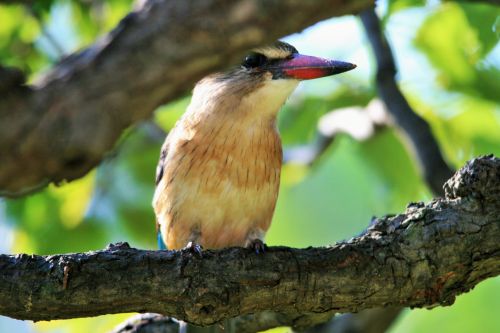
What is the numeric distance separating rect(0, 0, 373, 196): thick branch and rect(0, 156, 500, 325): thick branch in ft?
4.75

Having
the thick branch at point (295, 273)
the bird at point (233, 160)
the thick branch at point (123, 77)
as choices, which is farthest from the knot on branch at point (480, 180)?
the thick branch at point (123, 77)

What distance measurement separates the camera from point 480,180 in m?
3.32

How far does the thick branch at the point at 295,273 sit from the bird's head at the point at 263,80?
53.7 inches

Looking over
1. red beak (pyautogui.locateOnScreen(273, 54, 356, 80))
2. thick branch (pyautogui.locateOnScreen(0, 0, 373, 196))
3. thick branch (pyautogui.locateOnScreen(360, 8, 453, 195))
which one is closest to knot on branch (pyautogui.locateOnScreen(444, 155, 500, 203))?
red beak (pyautogui.locateOnScreen(273, 54, 356, 80))

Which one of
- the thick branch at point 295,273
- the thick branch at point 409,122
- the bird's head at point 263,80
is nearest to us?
the thick branch at point 295,273

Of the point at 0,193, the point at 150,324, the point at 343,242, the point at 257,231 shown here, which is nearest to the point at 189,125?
the point at 257,231

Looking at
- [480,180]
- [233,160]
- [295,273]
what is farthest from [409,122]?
[295,273]

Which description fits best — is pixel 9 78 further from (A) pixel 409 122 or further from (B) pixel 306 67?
(A) pixel 409 122

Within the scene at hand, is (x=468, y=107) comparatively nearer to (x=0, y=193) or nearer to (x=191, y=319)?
(x=191, y=319)

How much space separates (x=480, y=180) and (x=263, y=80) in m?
1.80

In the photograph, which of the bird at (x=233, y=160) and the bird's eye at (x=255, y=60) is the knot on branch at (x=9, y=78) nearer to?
the bird at (x=233, y=160)

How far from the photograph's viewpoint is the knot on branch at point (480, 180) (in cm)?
328

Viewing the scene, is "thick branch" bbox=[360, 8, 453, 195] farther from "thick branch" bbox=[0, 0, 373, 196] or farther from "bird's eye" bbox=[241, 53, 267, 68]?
"thick branch" bbox=[0, 0, 373, 196]

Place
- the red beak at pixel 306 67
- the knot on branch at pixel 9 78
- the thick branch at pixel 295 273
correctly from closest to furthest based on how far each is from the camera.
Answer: the knot on branch at pixel 9 78 < the thick branch at pixel 295 273 < the red beak at pixel 306 67
